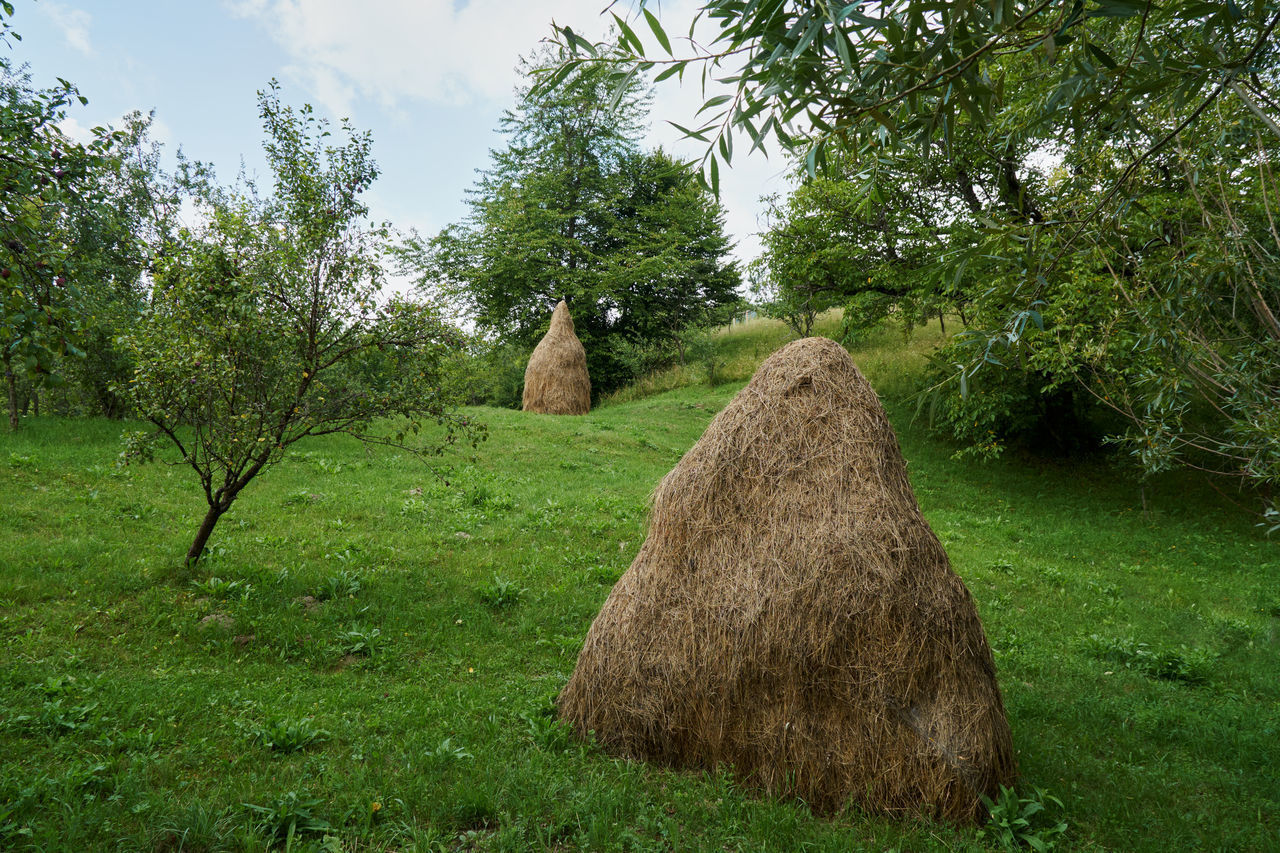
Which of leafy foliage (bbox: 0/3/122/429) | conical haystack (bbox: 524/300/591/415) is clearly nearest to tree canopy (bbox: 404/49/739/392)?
conical haystack (bbox: 524/300/591/415)

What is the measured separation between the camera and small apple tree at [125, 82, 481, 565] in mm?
6809

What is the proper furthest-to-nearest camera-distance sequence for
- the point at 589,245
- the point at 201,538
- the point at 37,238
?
the point at 589,245, the point at 201,538, the point at 37,238

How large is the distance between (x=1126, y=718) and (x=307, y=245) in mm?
9594

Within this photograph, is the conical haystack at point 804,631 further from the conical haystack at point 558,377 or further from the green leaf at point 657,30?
the conical haystack at point 558,377

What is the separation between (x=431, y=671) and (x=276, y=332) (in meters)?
4.03

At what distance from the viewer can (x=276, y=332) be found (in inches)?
289

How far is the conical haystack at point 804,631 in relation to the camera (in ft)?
14.5

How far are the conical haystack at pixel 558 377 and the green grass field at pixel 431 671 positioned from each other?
34.6ft

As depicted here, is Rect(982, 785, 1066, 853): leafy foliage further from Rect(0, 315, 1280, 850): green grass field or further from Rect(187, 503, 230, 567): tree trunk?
Rect(187, 503, 230, 567): tree trunk

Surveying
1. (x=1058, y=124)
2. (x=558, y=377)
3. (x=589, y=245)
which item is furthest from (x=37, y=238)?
(x=589, y=245)

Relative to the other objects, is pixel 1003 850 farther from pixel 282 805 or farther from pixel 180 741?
pixel 180 741

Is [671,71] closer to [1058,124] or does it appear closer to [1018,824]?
[1058,124]

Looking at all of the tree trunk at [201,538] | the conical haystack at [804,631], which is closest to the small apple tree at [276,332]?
the tree trunk at [201,538]

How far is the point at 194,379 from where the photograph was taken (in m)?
6.90
